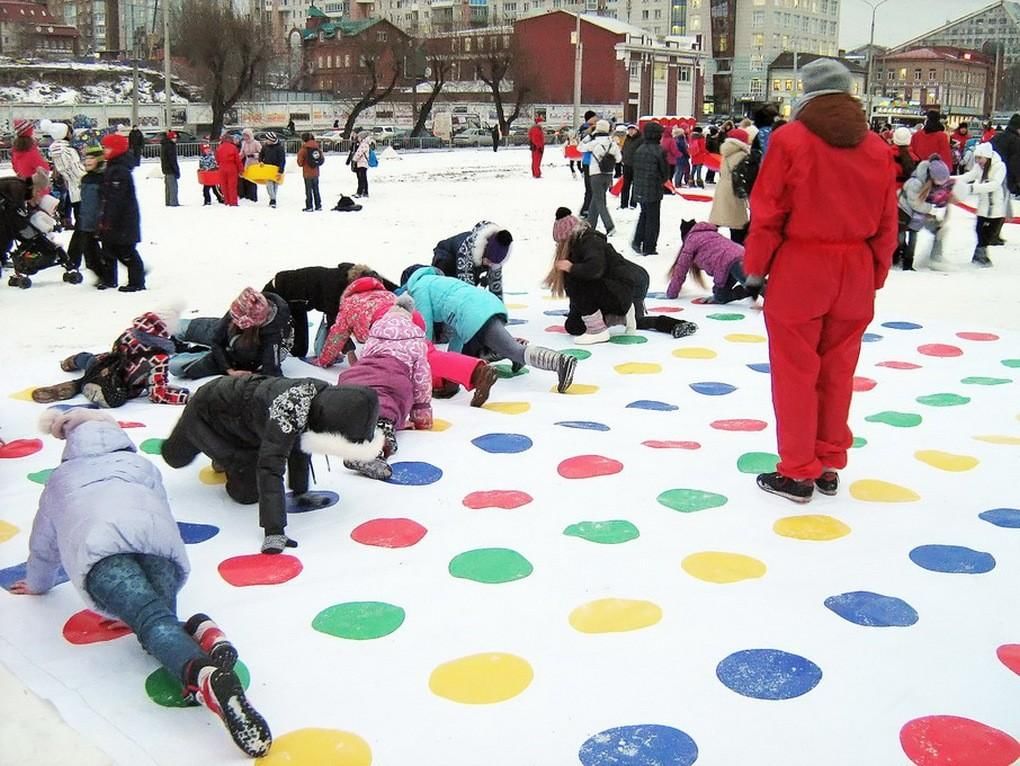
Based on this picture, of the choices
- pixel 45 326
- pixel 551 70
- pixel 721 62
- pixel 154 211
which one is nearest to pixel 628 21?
pixel 721 62

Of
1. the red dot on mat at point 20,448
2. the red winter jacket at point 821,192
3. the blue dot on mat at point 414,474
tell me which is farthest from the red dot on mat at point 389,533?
the red dot on mat at point 20,448

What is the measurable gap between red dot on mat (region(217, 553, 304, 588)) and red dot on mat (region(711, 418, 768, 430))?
2.43m

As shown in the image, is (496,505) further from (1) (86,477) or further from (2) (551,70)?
(2) (551,70)

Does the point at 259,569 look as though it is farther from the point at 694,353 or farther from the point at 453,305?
the point at 694,353

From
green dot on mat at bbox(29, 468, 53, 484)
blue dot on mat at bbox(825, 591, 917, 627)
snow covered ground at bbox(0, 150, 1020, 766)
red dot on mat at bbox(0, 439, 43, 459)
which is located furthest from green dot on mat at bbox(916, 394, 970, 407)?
red dot on mat at bbox(0, 439, 43, 459)

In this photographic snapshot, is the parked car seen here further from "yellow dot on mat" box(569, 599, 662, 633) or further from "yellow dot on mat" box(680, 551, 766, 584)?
"yellow dot on mat" box(569, 599, 662, 633)

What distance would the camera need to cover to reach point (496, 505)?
3947 mm

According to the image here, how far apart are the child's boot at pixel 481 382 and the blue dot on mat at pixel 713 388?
1266 mm

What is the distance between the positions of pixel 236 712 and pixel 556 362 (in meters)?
3.52

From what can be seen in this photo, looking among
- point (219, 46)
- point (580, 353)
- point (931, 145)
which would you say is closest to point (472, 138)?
point (219, 46)

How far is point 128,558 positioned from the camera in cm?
275

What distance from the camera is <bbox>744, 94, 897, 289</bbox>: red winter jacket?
3.62 m

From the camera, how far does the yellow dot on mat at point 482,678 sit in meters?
2.62

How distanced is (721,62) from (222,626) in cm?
9186
